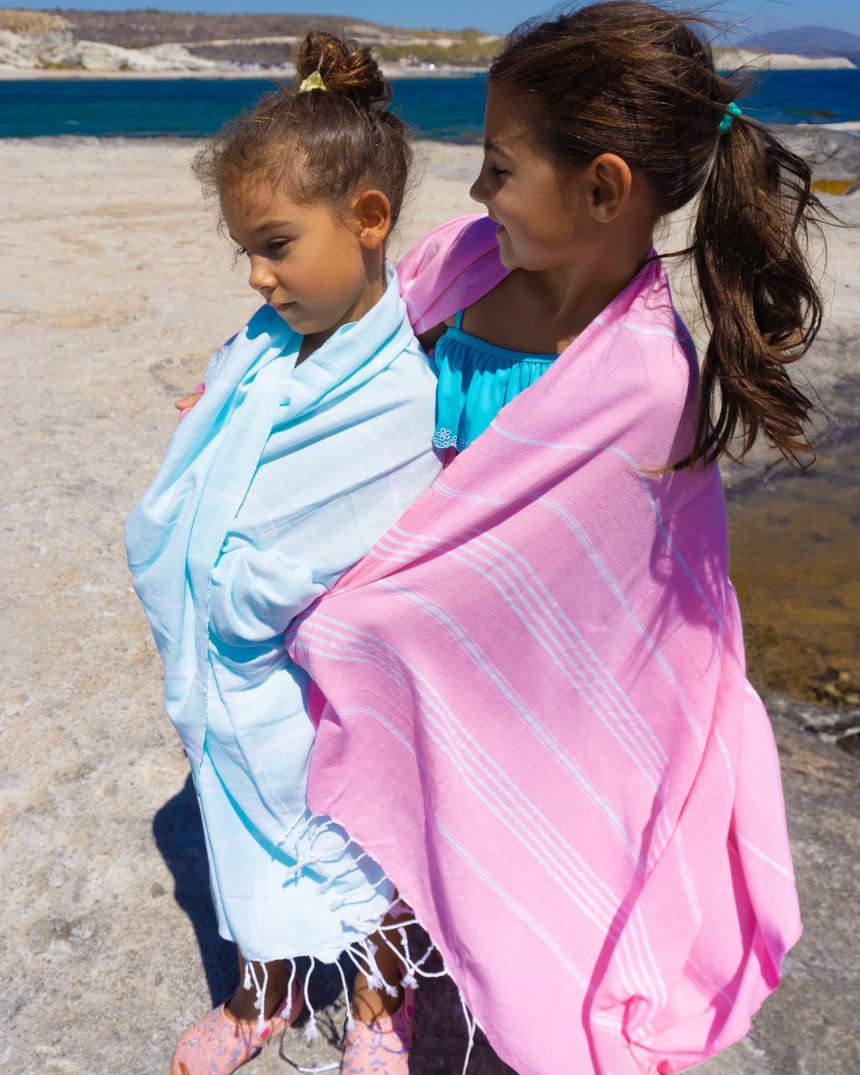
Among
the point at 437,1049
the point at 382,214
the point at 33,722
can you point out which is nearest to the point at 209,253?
the point at 33,722

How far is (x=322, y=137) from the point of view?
137 centimetres

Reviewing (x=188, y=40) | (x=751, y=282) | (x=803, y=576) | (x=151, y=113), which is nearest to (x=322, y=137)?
(x=751, y=282)

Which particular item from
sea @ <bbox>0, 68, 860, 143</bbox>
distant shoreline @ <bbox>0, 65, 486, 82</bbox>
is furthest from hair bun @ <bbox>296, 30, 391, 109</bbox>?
distant shoreline @ <bbox>0, 65, 486, 82</bbox>

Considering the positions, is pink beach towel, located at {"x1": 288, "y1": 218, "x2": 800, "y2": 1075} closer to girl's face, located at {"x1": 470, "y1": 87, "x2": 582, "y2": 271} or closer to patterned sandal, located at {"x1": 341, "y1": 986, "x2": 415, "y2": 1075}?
girl's face, located at {"x1": 470, "y1": 87, "x2": 582, "y2": 271}

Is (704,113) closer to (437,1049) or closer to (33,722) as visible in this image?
(437,1049)

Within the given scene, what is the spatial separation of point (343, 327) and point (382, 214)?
19 cm

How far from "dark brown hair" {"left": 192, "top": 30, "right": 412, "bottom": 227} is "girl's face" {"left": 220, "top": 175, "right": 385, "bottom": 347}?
0.8 inches

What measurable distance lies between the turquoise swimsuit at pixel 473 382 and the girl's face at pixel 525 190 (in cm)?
16

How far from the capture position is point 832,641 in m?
2.77

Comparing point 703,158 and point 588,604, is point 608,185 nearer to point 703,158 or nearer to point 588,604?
point 703,158

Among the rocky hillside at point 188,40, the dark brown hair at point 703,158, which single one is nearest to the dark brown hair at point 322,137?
the dark brown hair at point 703,158

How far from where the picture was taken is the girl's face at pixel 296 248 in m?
1.35

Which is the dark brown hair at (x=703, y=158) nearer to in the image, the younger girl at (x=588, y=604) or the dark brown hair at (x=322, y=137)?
the younger girl at (x=588, y=604)

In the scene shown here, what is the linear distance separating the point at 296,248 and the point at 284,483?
1.15 feet
